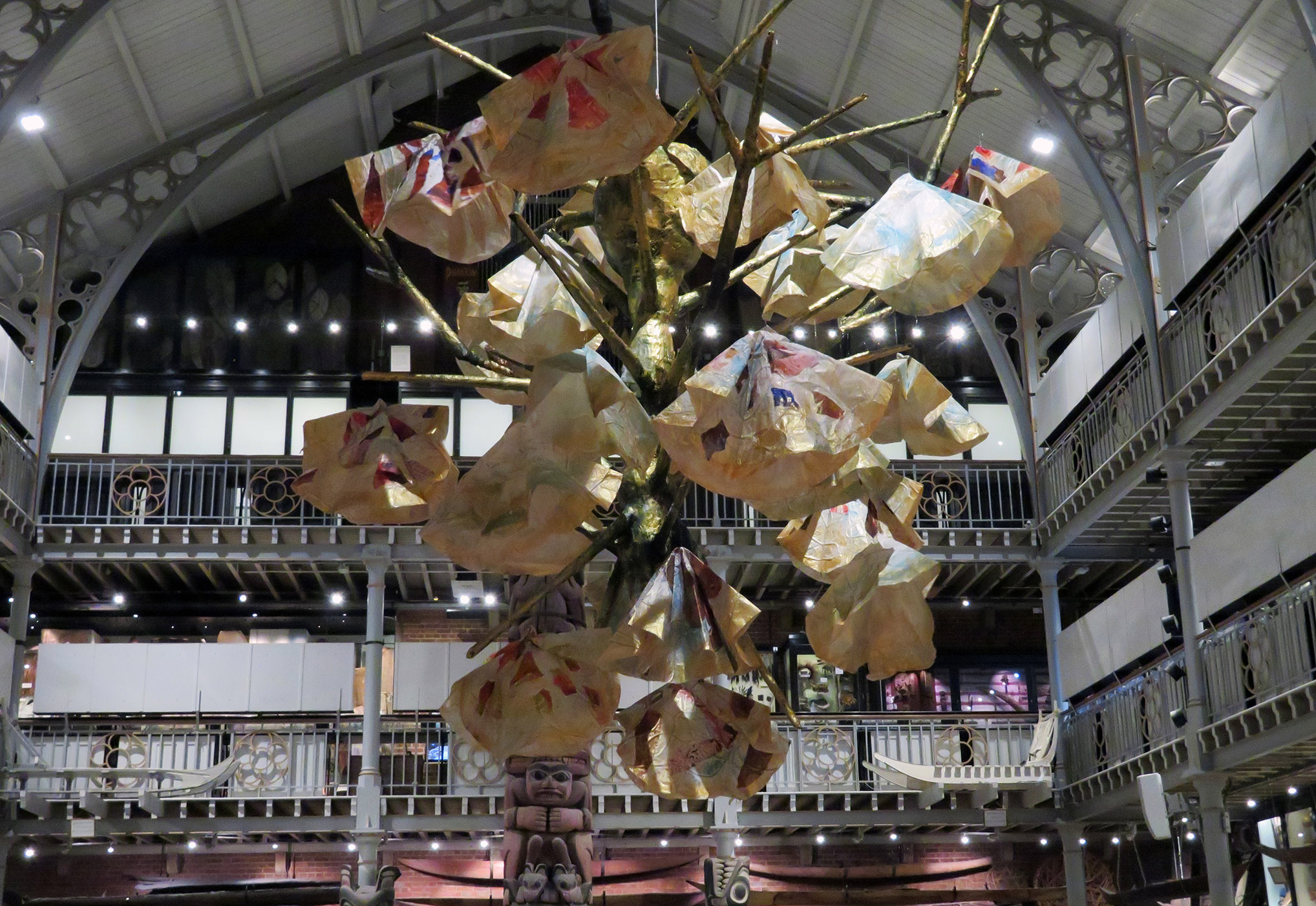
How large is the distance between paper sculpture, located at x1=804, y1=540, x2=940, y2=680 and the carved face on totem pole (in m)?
3.44

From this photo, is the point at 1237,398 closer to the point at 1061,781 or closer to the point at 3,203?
the point at 1061,781

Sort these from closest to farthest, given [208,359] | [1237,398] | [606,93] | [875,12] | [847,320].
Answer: [606,93] < [847,320] < [1237,398] < [875,12] < [208,359]

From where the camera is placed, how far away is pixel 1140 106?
15.5 meters

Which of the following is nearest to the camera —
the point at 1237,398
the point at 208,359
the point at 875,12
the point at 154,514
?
the point at 1237,398

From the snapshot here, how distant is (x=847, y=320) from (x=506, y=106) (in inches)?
46.5

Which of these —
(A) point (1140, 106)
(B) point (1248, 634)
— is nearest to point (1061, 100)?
(A) point (1140, 106)

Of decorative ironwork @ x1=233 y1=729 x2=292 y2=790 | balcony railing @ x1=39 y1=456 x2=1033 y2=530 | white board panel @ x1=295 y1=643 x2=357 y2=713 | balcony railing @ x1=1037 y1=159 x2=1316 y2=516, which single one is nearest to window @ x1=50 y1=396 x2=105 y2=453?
balcony railing @ x1=39 y1=456 x2=1033 y2=530

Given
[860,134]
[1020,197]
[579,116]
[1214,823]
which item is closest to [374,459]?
[579,116]

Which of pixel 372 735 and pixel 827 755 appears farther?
pixel 827 755

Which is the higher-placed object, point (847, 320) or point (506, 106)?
point (506, 106)

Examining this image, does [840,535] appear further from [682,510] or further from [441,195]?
[682,510]

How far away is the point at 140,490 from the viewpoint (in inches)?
775

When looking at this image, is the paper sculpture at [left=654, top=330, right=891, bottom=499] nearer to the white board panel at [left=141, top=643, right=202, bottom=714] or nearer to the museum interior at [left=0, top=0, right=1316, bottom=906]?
the museum interior at [left=0, top=0, right=1316, bottom=906]

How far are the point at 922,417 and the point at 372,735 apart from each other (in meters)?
15.1
